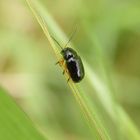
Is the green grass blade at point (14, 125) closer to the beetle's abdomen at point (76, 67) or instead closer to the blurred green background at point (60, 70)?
the beetle's abdomen at point (76, 67)

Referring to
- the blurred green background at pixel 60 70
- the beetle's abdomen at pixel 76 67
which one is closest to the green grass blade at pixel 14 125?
the beetle's abdomen at pixel 76 67

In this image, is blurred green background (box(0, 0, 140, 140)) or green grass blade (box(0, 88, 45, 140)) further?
blurred green background (box(0, 0, 140, 140))

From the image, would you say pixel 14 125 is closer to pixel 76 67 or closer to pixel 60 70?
pixel 76 67

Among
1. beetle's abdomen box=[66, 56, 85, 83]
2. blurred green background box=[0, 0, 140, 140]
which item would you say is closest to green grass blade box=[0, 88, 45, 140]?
beetle's abdomen box=[66, 56, 85, 83]


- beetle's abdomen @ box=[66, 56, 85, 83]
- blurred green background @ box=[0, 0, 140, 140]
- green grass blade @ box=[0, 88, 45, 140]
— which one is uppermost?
blurred green background @ box=[0, 0, 140, 140]

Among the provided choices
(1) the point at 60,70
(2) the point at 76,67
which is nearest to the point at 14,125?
(2) the point at 76,67

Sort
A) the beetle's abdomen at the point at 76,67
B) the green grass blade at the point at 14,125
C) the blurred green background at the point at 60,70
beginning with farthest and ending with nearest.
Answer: the blurred green background at the point at 60,70 → the beetle's abdomen at the point at 76,67 → the green grass blade at the point at 14,125

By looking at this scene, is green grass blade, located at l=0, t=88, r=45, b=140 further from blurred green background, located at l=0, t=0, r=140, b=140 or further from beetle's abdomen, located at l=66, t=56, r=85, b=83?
blurred green background, located at l=0, t=0, r=140, b=140
